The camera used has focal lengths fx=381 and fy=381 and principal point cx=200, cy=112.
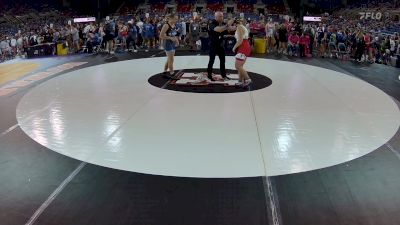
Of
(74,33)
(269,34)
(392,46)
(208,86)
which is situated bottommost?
(208,86)

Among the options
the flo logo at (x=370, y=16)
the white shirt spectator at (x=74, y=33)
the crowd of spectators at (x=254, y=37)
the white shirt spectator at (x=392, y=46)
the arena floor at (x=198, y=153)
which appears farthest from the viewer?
the flo logo at (x=370, y=16)

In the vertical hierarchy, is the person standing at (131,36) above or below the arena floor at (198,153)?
above

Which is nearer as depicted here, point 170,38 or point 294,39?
point 170,38

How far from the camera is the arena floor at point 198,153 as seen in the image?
3393mm

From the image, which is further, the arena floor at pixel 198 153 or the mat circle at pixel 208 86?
the mat circle at pixel 208 86

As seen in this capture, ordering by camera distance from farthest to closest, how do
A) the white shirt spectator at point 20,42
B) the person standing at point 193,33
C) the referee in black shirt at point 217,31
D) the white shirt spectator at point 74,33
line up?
the person standing at point 193,33 < the white shirt spectator at point 74,33 < the white shirt spectator at point 20,42 < the referee in black shirt at point 217,31

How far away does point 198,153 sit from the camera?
182 inches

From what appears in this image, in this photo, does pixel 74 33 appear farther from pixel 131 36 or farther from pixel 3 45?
pixel 3 45

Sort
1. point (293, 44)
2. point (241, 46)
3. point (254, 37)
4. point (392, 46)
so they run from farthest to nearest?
1. point (254, 37)
2. point (293, 44)
3. point (392, 46)
4. point (241, 46)

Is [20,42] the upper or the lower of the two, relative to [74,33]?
lower

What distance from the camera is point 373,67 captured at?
11609 millimetres

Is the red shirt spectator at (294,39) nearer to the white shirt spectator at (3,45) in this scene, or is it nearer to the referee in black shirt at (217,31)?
the referee in black shirt at (217,31)

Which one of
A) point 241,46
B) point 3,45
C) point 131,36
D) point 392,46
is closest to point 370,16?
point 392,46

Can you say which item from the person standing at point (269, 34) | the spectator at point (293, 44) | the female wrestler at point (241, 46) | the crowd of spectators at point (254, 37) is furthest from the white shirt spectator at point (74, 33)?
the female wrestler at point (241, 46)
